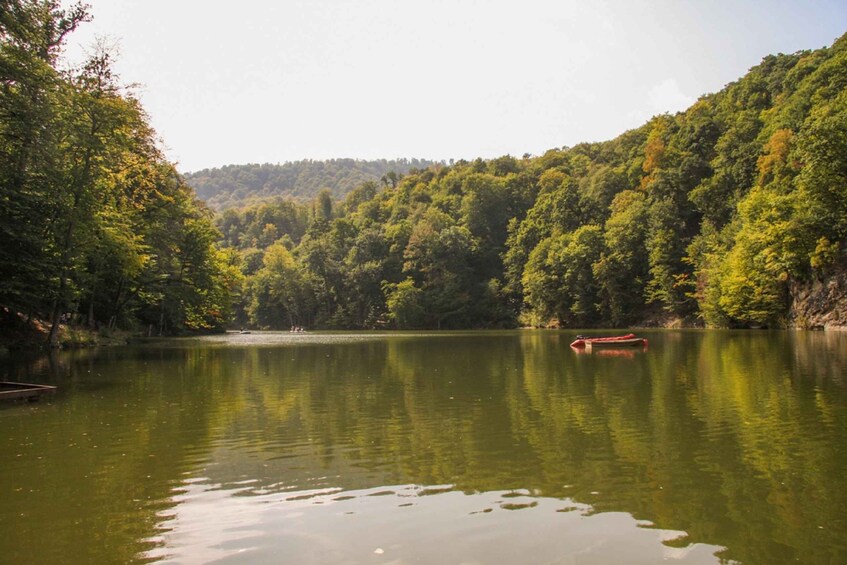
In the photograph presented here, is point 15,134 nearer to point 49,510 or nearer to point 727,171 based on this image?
point 49,510

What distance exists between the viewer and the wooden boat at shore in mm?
16312

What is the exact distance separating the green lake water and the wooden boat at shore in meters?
0.47

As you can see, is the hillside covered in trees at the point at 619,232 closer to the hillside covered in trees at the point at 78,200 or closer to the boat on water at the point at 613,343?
the boat on water at the point at 613,343

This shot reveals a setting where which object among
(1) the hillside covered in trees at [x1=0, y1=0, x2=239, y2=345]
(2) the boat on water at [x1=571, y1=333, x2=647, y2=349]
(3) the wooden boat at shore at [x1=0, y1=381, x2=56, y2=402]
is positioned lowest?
(2) the boat on water at [x1=571, y1=333, x2=647, y2=349]

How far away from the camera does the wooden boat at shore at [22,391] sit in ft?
53.5

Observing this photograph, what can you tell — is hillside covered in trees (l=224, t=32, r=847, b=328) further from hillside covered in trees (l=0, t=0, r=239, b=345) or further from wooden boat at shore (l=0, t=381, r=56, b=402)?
wooden boat at shore (l=0, t=381, r=56, b=402)

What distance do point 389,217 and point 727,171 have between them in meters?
83.0

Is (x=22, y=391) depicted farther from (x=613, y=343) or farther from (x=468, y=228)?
(x=468, y=228)

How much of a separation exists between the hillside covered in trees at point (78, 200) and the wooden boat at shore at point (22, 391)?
8.35 metres

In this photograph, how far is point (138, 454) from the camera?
10984 mm

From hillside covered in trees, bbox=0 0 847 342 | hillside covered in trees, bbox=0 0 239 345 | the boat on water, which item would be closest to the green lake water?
hillside covered in trees, bbox=0 0 239 345

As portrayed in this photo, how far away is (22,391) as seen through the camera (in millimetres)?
16500

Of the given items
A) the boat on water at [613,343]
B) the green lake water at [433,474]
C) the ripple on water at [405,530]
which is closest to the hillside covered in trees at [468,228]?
the green lake water at [433,474]

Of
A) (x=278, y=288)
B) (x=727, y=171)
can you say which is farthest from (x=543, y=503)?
(x=278, y=288)
